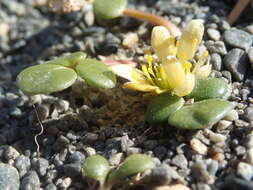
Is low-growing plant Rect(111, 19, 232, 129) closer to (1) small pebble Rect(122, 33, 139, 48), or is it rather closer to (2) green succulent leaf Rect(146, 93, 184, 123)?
(2) green succulent leaf Rect(146, 93, 184, 123)

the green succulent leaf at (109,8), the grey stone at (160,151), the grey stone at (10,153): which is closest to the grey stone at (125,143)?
the grey stone at (160,151)

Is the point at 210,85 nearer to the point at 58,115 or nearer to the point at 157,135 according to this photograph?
the point at 157,135

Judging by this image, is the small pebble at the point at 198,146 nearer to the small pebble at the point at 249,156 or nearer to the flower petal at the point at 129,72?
the small pebble at the point at 249,156

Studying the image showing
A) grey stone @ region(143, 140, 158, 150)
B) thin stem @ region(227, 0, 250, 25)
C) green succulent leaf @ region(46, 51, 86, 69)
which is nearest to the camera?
grey stone @ region(143, 140, 158, 150)

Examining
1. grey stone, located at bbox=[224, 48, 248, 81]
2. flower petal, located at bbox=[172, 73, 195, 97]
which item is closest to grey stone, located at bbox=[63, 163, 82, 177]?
flower petal, located at bbox=[172, 73, 195, 97]

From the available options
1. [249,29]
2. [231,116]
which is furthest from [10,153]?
[249,29]

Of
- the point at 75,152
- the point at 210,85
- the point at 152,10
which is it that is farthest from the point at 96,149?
the point at 152,10
